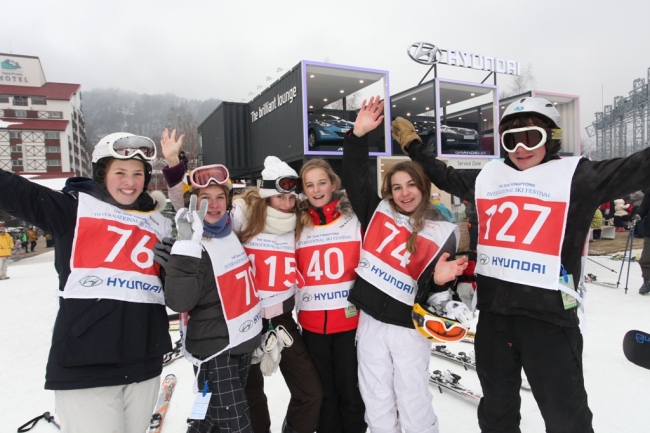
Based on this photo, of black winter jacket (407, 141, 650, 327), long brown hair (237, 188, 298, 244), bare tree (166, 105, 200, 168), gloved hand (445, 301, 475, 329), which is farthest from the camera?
bare tree (166, 105, 200, 168)

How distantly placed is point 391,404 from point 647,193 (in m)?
7.02

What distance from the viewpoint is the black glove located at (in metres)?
1.94

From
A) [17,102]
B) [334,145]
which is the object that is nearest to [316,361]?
[334,145]

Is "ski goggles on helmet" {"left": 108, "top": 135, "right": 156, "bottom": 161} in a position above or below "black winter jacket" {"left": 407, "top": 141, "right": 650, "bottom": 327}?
above

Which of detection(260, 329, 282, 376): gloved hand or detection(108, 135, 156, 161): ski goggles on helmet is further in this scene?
detection(260, 329, 282, 376): gloved hand

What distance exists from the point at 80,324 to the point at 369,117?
6.70 feet

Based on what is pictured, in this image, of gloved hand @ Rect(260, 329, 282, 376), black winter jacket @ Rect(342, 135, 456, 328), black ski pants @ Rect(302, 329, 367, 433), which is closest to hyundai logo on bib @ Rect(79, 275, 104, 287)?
gloved hand @ Rect(260, 329, 282, 376)

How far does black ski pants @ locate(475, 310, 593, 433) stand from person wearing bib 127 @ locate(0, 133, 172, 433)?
183cm

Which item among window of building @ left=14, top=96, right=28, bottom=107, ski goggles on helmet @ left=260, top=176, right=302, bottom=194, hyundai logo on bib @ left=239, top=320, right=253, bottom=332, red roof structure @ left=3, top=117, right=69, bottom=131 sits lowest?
hyundai logo on bib @ left=239, top=320, right=253, bottom=332

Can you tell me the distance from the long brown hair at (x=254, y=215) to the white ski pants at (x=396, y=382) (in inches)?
40.7

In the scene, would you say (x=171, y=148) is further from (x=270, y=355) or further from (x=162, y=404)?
(x=162, y=404)

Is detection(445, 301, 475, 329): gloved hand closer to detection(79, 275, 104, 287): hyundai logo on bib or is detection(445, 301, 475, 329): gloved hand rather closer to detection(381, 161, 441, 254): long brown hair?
detection(381, 161, 441, 254): long brown hair

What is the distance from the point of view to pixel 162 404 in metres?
3.49

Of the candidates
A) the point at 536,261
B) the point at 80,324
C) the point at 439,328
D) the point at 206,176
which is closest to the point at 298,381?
the point at 439,328
